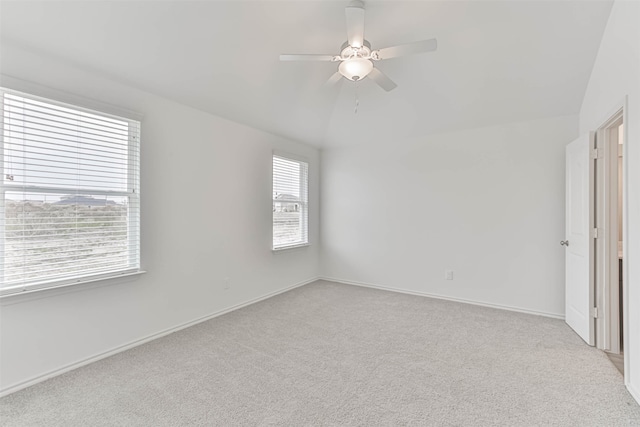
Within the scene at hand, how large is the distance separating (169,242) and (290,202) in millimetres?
2024

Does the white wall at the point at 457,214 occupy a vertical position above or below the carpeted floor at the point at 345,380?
above

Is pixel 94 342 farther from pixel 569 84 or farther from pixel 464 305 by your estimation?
pixel 569 84

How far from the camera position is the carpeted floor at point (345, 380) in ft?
5.85

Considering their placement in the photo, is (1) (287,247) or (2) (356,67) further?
(1) (287,247)

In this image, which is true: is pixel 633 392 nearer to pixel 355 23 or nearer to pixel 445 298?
pixel 445 298

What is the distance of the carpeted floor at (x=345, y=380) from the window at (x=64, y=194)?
85 cm

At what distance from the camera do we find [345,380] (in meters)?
2.16

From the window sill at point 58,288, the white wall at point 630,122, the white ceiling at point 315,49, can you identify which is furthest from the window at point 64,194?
the white wall at point 630,122

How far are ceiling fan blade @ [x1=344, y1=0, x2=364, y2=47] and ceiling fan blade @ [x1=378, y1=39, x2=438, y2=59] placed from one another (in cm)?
20

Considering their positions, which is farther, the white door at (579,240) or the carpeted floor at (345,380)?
the white door at (579,240)

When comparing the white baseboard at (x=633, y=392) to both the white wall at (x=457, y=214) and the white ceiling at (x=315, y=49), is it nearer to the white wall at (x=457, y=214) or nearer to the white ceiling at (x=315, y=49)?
the white wall at (x=457, y=214)

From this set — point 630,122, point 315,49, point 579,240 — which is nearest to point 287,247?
point 315,49

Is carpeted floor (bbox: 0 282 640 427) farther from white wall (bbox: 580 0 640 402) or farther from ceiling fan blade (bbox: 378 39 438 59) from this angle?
ceiling fan blade (bbox: 378 39 438 59)

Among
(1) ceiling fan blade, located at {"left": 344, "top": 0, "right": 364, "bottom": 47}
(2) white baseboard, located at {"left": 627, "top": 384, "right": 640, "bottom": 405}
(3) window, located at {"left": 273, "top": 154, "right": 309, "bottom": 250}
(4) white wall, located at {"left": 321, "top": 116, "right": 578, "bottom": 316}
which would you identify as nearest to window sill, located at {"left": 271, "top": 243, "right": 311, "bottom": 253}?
(3) window, located at {"left": 273, "top": 154, "right": 309, "bottom": 250}
